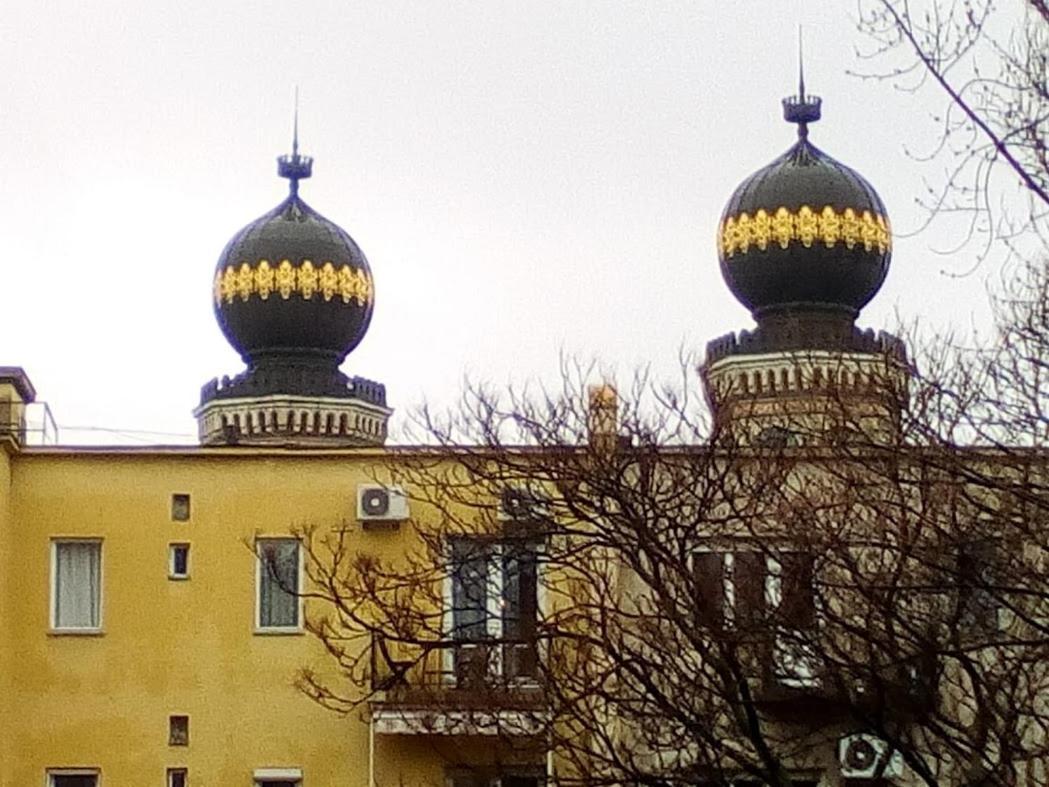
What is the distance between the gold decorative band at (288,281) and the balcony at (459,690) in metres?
17.6

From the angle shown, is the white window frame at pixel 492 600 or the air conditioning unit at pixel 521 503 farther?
the white window frame at pixel 492 600

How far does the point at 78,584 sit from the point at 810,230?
16017 mm

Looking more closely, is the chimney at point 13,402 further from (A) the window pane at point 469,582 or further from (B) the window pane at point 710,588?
(B) the window pane at point 710,588

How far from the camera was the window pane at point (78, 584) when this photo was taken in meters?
26.3

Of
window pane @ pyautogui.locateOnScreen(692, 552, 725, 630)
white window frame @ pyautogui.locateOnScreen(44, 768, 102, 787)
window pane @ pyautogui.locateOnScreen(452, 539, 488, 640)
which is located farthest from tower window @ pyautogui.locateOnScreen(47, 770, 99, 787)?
window pane @ pyautogui.locateOnScreen(692, 552, 725, 630)

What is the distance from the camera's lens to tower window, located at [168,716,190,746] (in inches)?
1027

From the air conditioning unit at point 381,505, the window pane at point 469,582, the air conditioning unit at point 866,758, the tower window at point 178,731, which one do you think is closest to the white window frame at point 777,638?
the air conditioning unit at point 866,758

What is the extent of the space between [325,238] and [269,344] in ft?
5.97

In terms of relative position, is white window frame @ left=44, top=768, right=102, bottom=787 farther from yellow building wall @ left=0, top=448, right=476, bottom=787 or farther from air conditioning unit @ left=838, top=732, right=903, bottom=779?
air conditioning unit @ left=838, top=732, right=903, bottom=779

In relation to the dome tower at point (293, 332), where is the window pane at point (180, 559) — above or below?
below

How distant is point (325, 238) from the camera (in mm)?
43656

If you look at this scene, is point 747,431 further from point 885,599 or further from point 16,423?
point 16,423

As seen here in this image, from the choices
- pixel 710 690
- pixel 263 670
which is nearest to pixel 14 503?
pixel 263 670

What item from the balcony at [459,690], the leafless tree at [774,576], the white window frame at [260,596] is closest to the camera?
the leafless tree at [774,576]
